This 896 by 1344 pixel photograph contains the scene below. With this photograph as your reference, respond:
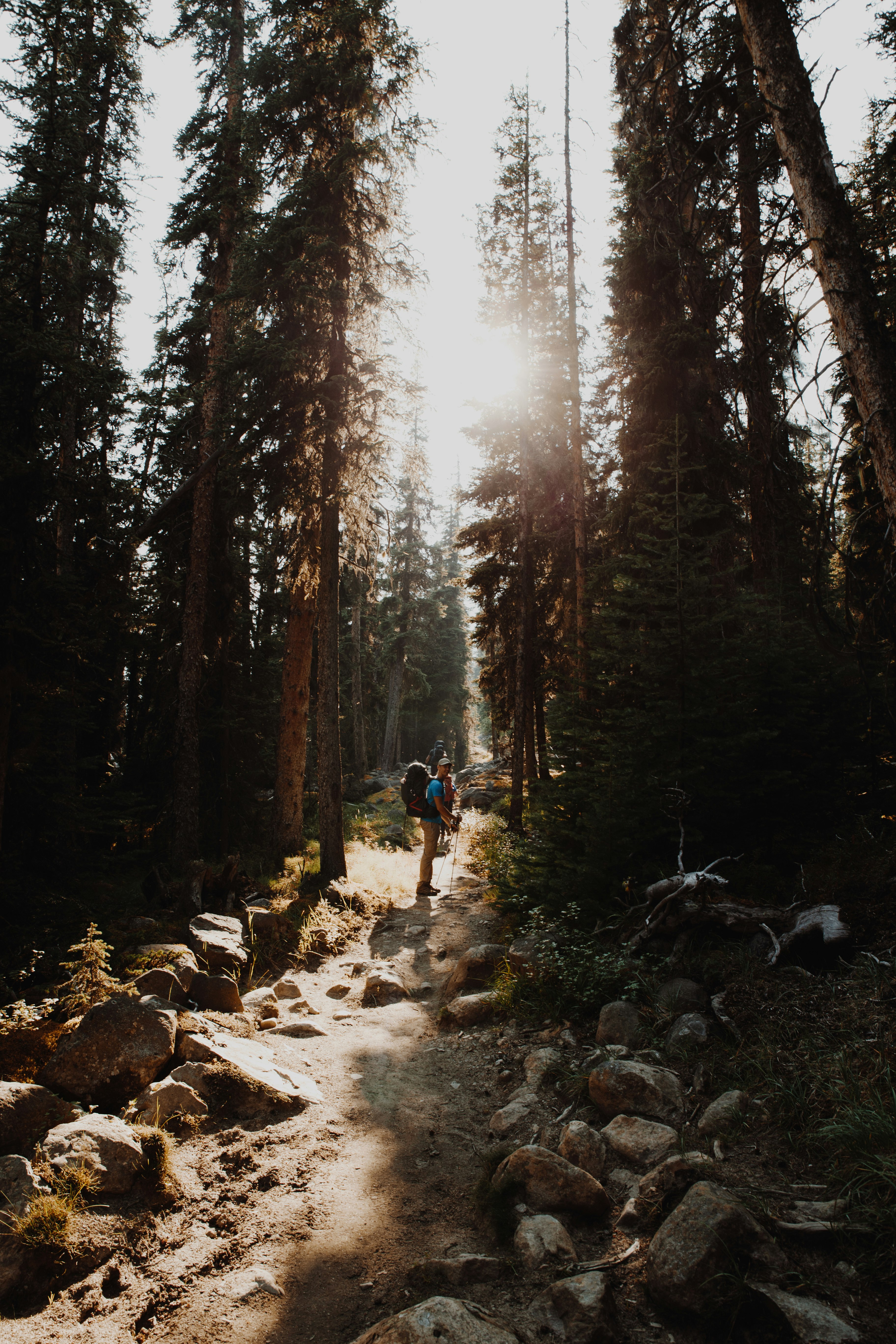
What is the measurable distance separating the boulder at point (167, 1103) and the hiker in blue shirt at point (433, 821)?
7.29 metres

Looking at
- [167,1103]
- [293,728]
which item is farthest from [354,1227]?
[293,728]

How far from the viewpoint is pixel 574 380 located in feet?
44.4

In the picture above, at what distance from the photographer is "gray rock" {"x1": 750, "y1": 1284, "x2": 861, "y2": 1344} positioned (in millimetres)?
2176

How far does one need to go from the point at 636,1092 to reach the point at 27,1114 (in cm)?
364

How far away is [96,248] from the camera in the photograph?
42.4 ft

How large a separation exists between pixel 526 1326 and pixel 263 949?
5590 mm

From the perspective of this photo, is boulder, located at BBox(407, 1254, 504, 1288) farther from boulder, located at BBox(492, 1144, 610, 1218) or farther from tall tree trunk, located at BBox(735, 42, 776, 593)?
tall tree trunk, located at BBox(735, 42, 776, 593)

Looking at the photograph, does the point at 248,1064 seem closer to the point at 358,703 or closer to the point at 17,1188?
the point at 17,1188

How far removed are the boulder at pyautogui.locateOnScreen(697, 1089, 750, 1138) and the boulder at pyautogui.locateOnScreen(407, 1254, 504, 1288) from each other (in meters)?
1.34

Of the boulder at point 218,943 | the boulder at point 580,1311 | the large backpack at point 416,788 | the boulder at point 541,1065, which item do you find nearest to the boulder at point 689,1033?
the boulder at point 541,1065

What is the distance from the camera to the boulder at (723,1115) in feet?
11.3

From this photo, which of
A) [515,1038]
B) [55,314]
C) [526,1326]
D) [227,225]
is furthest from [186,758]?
[227,225]

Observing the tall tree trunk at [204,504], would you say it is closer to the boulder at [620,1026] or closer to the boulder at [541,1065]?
the boulder at [541,1065]

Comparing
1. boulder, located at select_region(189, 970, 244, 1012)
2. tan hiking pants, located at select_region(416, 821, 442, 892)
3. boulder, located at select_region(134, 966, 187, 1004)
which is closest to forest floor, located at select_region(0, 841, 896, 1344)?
boulder, located at select_region(189, 970, 244, 1012)
